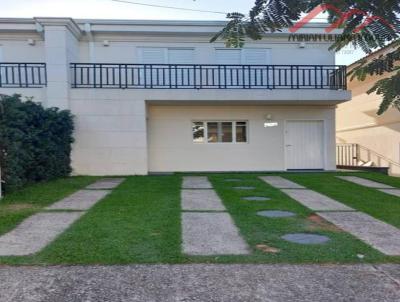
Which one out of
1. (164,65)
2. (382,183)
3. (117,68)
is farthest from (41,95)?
(382,183)

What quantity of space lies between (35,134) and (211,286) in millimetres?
7750

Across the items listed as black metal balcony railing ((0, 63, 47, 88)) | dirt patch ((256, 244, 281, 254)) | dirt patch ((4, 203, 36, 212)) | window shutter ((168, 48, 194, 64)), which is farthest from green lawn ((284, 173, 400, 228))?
black metal balcony railing ((0, 63, 47, 88))

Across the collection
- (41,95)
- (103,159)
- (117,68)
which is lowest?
(103,159)

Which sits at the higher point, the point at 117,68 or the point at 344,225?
the point at 117,68

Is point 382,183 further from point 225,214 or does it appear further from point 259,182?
point 225,214

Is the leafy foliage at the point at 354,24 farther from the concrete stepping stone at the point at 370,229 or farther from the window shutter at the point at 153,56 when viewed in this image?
the window shutter at the point at 153,56

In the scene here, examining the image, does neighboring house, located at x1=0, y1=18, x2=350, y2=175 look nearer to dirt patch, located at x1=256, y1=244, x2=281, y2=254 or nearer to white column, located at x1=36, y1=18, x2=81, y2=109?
white column, located at x1=36, y1=18, x2=81, y2=109

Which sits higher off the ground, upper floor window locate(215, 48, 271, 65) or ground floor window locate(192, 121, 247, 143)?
upper floor window locate(215, 48, 271, 65)

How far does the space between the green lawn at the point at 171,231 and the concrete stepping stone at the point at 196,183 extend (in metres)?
0.79

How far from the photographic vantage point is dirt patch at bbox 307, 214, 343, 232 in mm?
5758

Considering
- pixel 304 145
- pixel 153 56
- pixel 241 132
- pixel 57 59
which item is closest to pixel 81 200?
pixel 57 59

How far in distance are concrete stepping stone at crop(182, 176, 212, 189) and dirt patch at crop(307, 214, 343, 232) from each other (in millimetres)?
4101

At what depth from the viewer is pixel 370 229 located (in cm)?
579

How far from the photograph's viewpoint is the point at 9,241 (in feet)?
16.8
